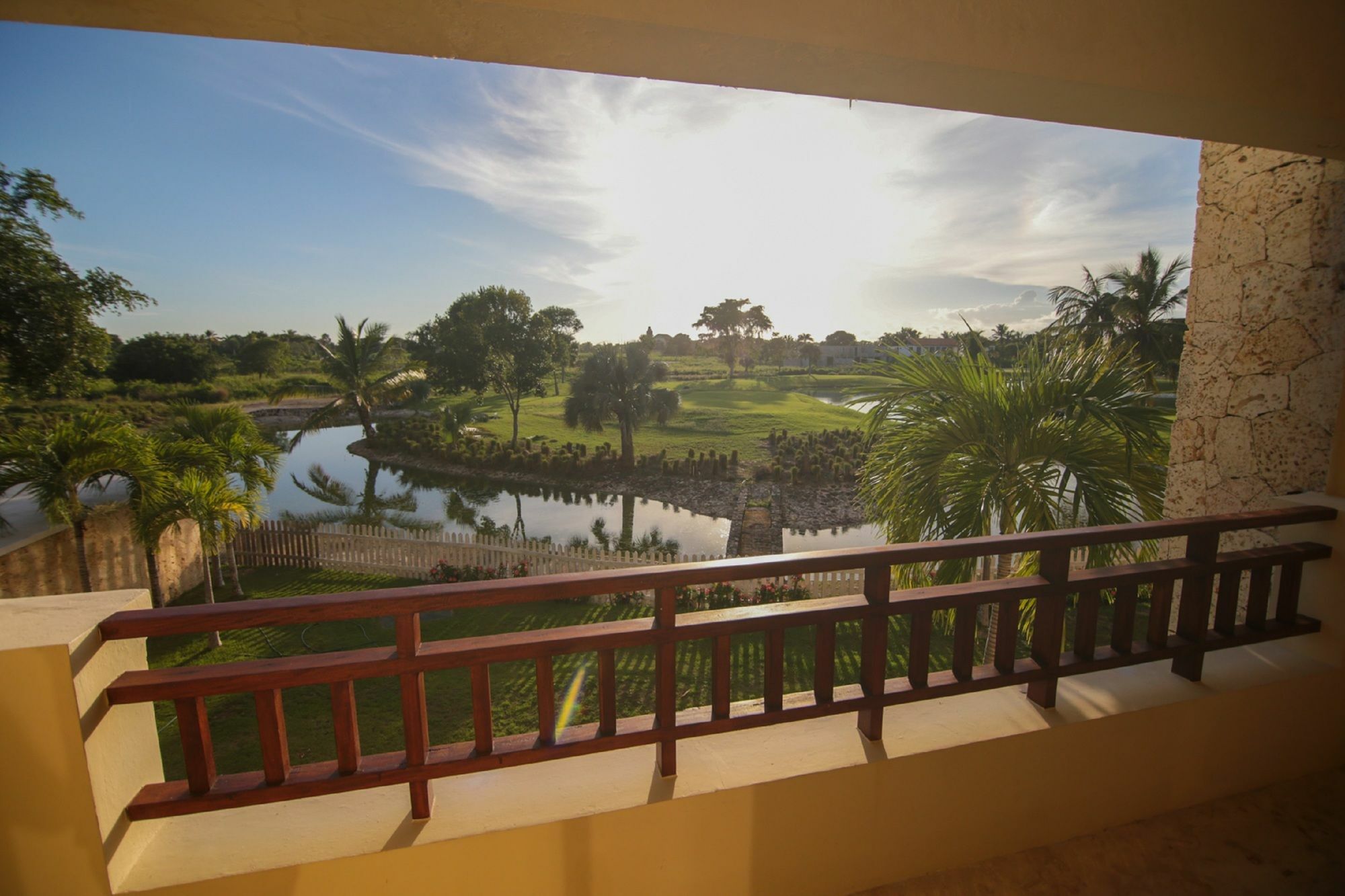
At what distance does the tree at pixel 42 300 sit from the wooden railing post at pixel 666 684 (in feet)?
29.5

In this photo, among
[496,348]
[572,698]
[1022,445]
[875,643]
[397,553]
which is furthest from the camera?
[496,348]

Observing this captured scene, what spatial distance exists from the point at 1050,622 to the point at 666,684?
121cm

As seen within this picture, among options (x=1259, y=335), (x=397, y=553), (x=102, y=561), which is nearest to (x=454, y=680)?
(x=397, y=553)

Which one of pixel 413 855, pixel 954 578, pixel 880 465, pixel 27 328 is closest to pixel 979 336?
pixel 880 465

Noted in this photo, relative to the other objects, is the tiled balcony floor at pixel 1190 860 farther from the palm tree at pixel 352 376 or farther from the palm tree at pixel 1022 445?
the palm tree at pixel 352 376

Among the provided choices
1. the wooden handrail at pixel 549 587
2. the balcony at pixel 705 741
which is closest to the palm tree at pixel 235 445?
the balcony at pixel 705 741

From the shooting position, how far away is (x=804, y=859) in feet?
4.78

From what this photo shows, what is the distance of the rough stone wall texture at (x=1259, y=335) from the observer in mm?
2279

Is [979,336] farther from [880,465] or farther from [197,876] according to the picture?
[197,876]

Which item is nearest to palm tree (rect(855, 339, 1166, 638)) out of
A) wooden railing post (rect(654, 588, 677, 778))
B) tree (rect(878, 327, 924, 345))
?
tree (rect(878, 327, 924, 345))

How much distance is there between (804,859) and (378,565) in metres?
9.08

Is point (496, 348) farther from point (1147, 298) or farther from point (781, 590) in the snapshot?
point (1147, 298)

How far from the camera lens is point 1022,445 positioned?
3396mm

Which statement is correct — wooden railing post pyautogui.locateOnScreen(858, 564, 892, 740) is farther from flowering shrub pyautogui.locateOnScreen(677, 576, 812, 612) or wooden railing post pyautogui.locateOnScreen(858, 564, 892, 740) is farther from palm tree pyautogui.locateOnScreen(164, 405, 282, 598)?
palm tree pyautogui.locateOnScreen(164, 405, 282, 598)
